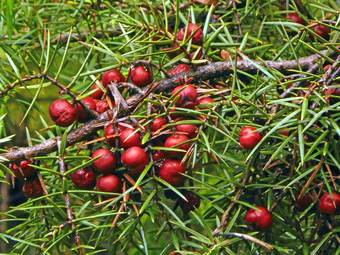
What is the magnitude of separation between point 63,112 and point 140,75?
93 millimetres

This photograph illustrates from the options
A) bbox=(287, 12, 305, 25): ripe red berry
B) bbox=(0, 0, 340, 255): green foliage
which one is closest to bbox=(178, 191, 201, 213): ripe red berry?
bbox=(0, 0, 340, 255): green foliage

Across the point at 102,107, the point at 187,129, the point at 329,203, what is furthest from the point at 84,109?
the point at 329,203

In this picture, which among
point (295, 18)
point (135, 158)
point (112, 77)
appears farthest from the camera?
point (295, 18)

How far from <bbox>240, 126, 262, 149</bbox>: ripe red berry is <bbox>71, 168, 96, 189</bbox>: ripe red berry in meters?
0.16

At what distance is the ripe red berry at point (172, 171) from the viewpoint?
77 cm

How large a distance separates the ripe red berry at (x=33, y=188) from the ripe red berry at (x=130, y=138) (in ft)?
0.44

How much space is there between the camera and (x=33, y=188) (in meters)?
0.86

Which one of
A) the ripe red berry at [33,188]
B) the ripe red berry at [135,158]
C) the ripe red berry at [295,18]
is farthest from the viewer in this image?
the ripe red berry at [295,18]

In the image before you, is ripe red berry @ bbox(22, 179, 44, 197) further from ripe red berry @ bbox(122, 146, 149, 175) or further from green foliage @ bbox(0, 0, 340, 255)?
ripe red berry @ bbox(122, 146, 149, 175)

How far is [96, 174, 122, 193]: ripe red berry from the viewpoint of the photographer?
783mm

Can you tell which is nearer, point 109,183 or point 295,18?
point 109,183

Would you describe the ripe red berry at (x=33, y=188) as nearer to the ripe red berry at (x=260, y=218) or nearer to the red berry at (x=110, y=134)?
the red berry at (x=110, y=134)

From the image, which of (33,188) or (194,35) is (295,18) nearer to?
(194,35)

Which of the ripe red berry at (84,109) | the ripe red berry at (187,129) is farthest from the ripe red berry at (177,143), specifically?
the ripe red berry at (84,109)
